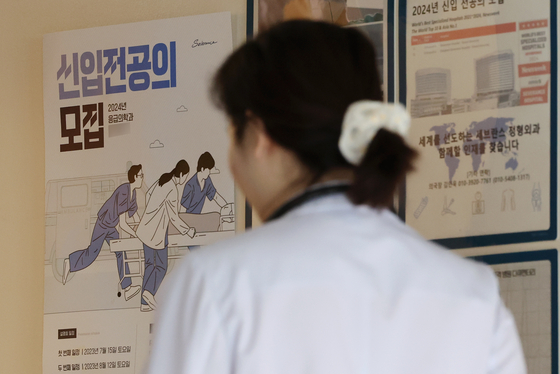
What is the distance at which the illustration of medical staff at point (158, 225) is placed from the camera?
176cm

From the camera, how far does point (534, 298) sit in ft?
4.70

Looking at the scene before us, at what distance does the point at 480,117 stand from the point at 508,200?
0.19m

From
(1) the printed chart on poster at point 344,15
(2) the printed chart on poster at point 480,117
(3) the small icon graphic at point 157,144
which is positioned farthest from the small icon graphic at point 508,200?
(3) the small icon graphic at point 157,144

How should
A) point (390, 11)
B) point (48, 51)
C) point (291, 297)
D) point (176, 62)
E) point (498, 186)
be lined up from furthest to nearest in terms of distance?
1. point (48, 51)
2. point (176, 62)
3. point (390, 11)
4. point (498, 186)
5. point (291, 297)

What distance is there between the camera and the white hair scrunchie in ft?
2.68

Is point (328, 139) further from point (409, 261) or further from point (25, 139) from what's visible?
point (25, 139)

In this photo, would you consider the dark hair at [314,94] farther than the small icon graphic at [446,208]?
No

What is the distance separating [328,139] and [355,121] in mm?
43

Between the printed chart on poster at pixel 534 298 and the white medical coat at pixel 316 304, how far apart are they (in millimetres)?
668

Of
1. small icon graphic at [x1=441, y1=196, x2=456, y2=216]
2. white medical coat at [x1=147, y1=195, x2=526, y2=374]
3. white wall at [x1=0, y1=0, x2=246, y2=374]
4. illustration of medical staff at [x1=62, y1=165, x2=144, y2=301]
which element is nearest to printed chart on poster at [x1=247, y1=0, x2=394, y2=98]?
white wall at [x1=0, y1=0, x2=246, y2=374]

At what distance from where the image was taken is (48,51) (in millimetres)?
1926

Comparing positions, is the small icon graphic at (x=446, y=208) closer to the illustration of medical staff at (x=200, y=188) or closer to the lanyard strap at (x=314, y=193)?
the illustration of medical staff at (x=200, y=188)

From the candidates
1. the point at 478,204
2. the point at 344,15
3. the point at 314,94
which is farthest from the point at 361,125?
the point at 344,15

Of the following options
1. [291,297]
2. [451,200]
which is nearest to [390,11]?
[451,200]
